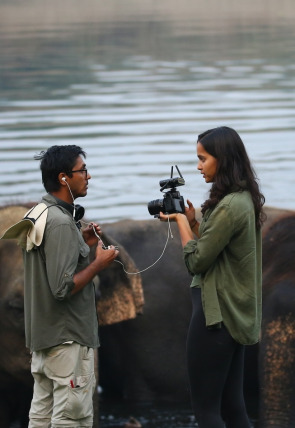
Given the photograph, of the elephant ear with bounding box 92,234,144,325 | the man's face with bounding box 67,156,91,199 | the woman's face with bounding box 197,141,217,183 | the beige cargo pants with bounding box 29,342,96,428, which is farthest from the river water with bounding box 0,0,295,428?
the woman's face with bounding box 197,141,217,183

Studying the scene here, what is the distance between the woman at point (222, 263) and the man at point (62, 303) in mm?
419

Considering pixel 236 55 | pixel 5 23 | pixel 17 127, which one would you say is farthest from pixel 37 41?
pixel 17 127

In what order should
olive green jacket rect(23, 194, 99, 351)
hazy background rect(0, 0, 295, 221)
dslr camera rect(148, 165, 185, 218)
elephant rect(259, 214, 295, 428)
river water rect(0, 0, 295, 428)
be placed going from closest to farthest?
olive green jacket rect(23, 194, 99, 351) → dslr camera rect(148, 165, 185, 218) → elephant rect(259, 214, 295, 428) → river water rect(0, 0, 295, 428) → hazy background rect(0, 0, 295, 221)

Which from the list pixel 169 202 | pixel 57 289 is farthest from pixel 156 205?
pixel 57 289

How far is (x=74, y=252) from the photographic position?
511 centimetres

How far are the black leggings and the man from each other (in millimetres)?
428

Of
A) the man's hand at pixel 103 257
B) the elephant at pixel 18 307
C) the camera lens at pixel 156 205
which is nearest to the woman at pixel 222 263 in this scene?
the camera lens at pixel 156 205

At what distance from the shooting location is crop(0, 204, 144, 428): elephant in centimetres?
662

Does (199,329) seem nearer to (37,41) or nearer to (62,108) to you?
(62,108)

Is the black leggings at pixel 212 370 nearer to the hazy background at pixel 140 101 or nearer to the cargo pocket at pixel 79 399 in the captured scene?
the cargo pocket at pixel 79 399

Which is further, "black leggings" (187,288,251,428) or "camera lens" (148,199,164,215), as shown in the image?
"camera lens" (148,199,164,215)

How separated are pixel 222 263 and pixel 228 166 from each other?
1.26 ft

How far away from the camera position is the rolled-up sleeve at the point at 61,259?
505 cm

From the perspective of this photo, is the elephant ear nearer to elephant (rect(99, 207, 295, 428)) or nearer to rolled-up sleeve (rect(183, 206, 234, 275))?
elephant (rect(99, 207, 295, 428))
